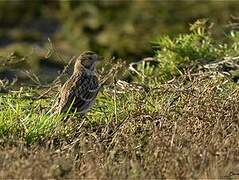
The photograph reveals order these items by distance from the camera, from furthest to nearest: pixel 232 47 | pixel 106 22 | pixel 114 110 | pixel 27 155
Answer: pixel 106 22, pixel 232 47, pixel 114 110, pixel 27 155

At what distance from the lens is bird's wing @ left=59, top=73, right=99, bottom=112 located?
9312mm

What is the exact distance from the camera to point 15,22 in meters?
22.9

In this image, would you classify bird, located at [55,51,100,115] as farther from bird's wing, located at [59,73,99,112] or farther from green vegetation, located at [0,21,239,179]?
green vegetation, located at [0,21,239,179]

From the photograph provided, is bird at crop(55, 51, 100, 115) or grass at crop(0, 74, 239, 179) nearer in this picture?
grass at crop(0, 74, 239, 179)

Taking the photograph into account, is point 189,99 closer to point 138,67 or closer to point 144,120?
point 144,120

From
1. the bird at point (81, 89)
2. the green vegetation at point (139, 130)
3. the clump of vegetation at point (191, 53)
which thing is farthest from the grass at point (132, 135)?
the clump of vegetation at point (191, 53)

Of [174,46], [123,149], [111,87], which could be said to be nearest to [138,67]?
[174,46]

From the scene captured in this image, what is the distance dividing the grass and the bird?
15cm

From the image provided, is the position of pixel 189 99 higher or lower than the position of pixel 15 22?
higher

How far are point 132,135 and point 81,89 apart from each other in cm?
133

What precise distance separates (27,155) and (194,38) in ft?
15.7

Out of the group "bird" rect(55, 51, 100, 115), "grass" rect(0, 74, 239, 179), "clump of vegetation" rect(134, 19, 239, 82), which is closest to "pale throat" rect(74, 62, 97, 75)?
"bird" rect(55, 51, 100, 115)

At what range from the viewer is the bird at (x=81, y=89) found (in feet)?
30.5

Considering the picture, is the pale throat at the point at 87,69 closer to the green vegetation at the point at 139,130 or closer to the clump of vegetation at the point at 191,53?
the green vegetation at the point at 139,130
